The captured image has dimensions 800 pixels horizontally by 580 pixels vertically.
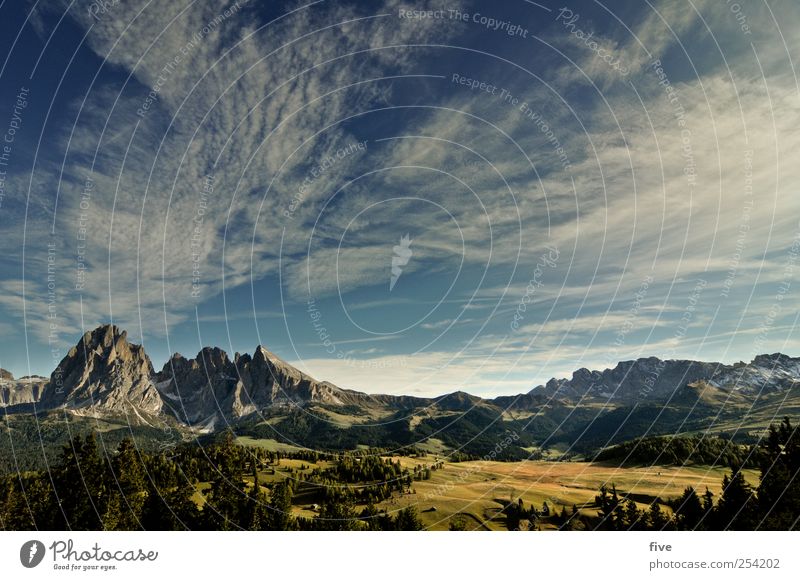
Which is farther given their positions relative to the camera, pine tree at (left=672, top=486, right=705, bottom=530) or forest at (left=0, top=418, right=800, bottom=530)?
pine tree at (left=672, top=486, right=705, bottom=530)

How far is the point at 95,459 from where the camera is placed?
2189 inches

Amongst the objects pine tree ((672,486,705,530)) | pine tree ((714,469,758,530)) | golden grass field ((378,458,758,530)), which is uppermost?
pine tree ((714,469,758,530))

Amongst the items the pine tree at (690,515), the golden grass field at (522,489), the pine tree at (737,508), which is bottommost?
the golden grass field at (522,489)

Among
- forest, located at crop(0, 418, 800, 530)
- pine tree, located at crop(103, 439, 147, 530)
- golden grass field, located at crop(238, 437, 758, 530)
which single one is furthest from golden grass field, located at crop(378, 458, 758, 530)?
pine tree, located at crop(103, 439, 147, 530)

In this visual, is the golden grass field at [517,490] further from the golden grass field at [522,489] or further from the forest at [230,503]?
the forest at [230,503]

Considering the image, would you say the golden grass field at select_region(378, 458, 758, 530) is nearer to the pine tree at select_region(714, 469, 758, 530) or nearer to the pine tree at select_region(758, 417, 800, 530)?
the pine tree at select_region(714, 469, 758, 530)

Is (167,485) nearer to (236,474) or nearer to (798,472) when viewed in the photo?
(236,474)

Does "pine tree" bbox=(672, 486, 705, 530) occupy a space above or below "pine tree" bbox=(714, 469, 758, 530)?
below

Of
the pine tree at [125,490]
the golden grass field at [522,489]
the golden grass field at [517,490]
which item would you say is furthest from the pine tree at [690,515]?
the pine tree at [125,490]

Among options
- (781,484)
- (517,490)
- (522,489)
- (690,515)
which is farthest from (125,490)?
(522,489)

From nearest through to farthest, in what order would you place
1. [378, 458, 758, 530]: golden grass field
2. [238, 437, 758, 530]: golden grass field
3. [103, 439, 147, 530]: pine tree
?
1. [103, 439, 147, 530]: pine tree
2. [238, 437, 758, 530]: golden grass field
3. [378, 458, 758, 530]: golden grass field
